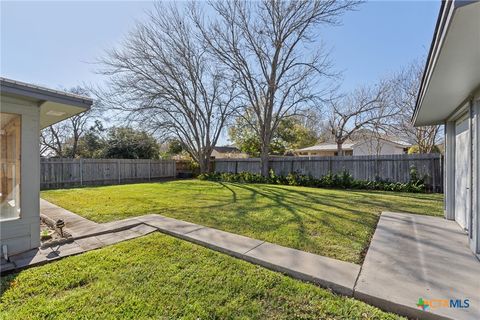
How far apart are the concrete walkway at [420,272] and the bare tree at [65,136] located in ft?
70.4

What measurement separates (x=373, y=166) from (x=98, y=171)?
51.4ft

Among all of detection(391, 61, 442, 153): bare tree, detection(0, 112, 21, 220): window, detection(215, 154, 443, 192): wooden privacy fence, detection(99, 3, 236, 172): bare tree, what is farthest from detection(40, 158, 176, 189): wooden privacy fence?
detection(391, 61, 442, 153): bare tree

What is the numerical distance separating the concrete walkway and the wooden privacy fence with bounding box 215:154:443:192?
6261 millimetres

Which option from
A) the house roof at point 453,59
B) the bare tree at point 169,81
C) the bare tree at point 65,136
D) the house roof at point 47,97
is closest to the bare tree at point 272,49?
the bare tree at point 169,81

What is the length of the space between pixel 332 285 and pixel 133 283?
2211mm

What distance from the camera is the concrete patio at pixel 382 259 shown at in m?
2.18

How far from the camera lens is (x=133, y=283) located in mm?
2535

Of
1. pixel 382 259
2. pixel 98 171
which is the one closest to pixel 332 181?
pixel 382 259

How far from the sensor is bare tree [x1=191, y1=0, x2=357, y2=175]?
447 inches

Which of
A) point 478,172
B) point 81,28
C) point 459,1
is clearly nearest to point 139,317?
point 459,1

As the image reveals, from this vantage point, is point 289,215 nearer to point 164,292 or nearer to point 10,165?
point 164,292

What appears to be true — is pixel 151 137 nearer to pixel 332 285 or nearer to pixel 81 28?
pixel 81 28

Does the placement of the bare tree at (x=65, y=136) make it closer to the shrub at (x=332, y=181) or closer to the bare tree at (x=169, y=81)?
the bare tree at (x=169, y=81)

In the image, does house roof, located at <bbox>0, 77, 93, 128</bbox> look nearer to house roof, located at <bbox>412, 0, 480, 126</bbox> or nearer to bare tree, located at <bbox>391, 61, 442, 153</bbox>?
house roof, located at <bbox>412, 0, 480, 126</bbox>
